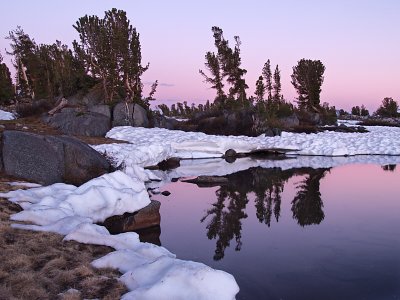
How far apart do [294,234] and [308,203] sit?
344 cm

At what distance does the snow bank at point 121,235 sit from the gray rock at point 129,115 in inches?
849

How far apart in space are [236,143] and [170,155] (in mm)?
5649

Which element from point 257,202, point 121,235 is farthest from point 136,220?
point 257,202

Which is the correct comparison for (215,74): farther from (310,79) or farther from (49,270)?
(49,270)

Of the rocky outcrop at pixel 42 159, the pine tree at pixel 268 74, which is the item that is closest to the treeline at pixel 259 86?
the pine tree at pixel 268 74

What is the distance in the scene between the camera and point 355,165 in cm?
2097

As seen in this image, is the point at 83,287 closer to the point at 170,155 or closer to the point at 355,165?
Answer: the point at 170,155

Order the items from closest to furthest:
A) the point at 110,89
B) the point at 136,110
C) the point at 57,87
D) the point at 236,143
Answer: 1. the point at 236,143
2. the point at 136,110
3. the point at 110,89
4. the point at 57,87

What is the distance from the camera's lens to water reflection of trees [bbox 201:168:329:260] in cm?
938

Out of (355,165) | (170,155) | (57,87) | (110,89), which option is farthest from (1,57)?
(355,165)

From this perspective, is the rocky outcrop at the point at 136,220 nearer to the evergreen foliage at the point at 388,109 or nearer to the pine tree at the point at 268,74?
the pine tree at the point at 268,74

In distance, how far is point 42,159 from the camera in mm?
11883

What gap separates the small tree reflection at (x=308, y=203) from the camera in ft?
34.4

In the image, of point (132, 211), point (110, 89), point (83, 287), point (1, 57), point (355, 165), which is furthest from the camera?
point (1, 57)
